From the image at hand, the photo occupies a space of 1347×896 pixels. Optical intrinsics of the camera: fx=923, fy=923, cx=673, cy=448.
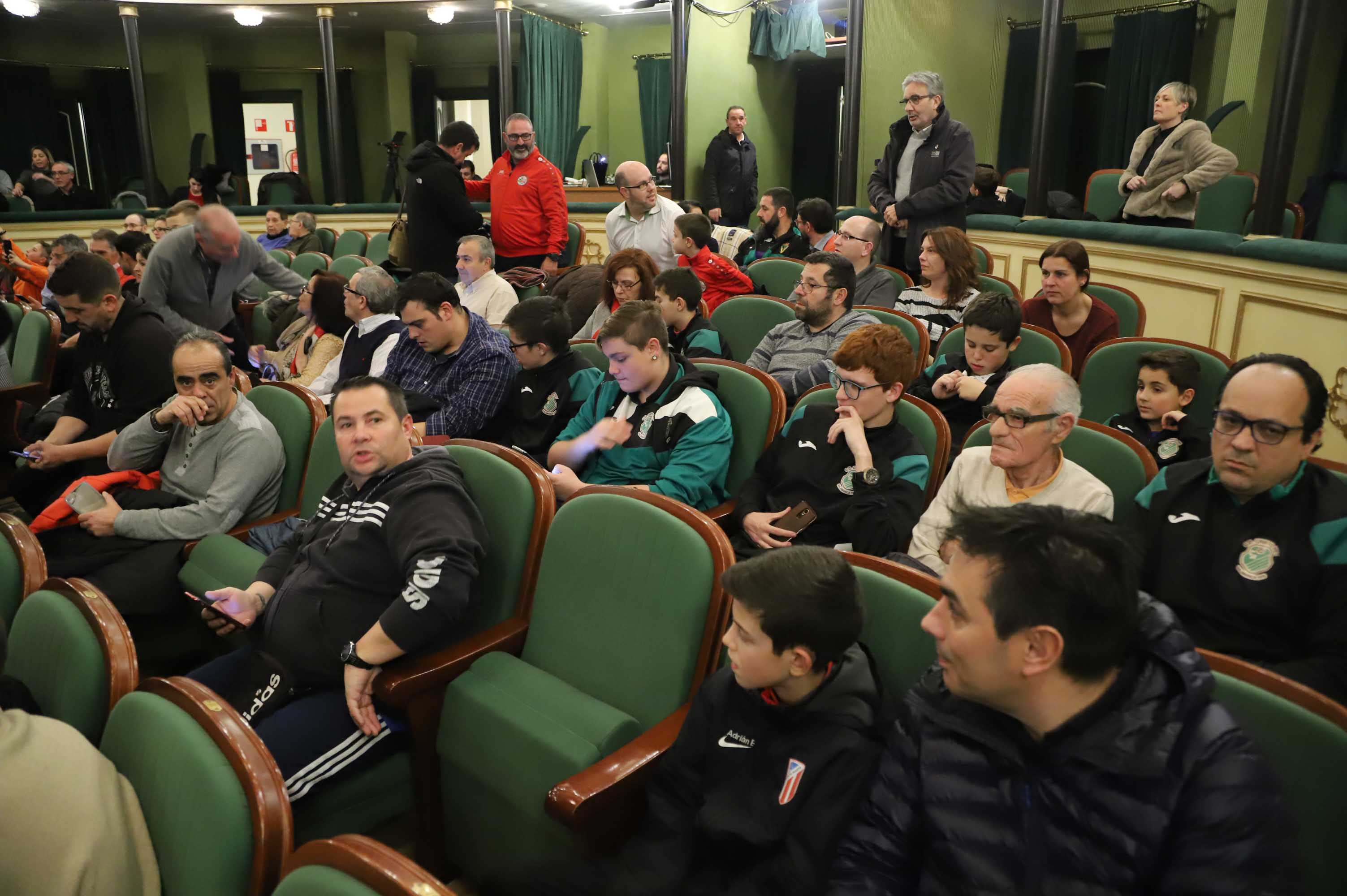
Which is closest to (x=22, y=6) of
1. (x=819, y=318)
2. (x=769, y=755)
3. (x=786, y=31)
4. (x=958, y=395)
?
(x=786, y=31)

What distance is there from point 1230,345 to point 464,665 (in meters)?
3.64

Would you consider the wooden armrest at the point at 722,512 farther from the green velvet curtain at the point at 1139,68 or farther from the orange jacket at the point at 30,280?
the green velvet curtain at the point at 1139,68

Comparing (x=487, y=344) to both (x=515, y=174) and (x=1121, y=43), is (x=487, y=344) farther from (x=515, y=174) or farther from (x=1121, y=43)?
(x=1121, y=43)

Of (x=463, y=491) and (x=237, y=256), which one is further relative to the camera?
(x=237, y=256)

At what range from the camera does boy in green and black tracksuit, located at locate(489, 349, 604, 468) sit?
2.86 meters

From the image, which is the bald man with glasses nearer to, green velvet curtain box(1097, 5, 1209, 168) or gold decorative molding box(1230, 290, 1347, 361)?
green velvet curtain box(1097, 5, 1209, 168)

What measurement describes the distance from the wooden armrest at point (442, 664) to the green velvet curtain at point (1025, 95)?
24.3 feet

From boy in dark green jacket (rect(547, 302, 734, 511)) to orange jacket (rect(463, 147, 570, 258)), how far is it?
2903 mm

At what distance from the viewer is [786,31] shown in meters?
8.29

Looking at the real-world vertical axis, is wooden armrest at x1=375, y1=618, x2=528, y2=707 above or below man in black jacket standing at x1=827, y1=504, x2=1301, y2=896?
below

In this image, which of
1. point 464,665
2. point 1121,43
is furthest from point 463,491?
point 1121,43

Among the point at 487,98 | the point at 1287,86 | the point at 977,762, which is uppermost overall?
the point at 487,98

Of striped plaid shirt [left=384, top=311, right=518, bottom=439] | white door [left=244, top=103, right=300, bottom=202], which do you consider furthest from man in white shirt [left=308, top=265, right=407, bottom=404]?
white door [left=244, top=103, right=300, bottom=202]

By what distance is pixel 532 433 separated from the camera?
286cm
